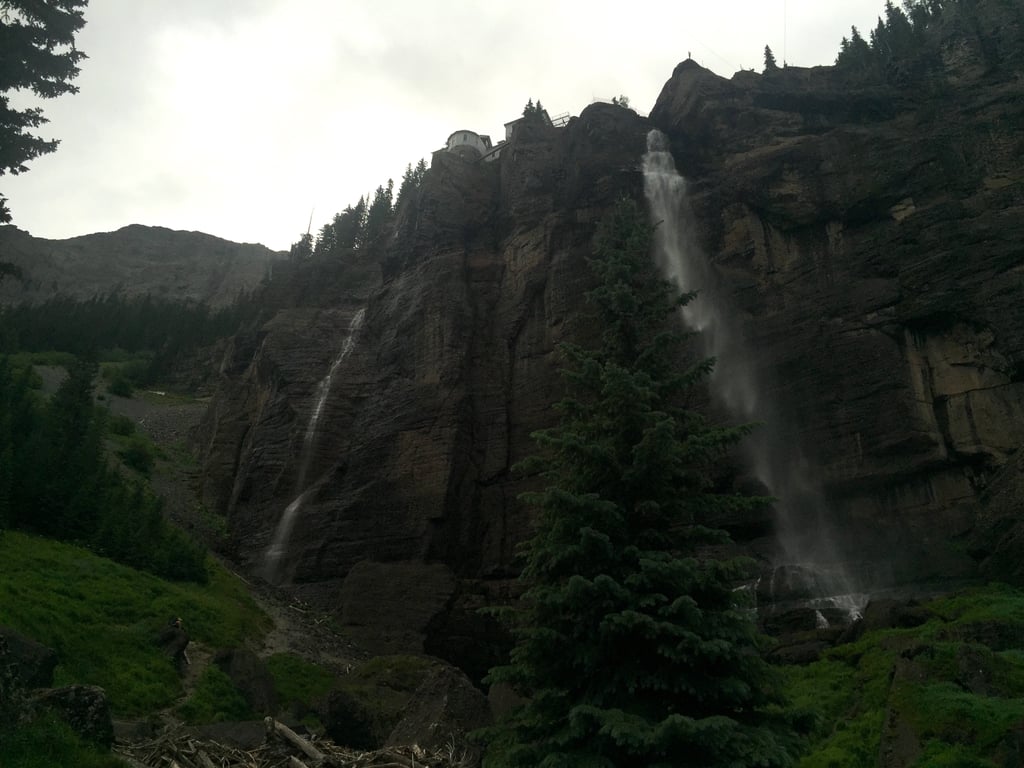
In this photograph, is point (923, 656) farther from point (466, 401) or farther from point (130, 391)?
point (130, 391)

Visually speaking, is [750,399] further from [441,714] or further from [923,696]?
[441,714]

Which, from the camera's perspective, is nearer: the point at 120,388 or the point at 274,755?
the point at 274,755

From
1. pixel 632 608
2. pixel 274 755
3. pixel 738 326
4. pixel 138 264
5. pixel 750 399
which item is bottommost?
pixel 274 755

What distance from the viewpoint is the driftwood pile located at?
15.8m

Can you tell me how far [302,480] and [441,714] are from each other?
27.3 metres

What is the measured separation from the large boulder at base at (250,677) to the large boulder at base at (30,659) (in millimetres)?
8480

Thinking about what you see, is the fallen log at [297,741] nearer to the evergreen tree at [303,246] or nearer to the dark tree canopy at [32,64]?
the dark tree canopy at [32,64]

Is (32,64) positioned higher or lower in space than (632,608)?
higher

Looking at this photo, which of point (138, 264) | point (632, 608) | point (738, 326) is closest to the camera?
point (632, 608)

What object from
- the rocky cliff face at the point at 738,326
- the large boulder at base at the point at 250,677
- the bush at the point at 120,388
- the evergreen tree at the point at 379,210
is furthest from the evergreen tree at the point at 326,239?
the large boulder at base at the point at 250,677

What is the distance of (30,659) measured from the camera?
47.2 ft

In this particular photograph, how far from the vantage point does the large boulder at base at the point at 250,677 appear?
894 inches

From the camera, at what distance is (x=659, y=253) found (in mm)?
44688

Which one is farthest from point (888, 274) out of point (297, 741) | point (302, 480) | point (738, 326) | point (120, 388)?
point (120, 388)
